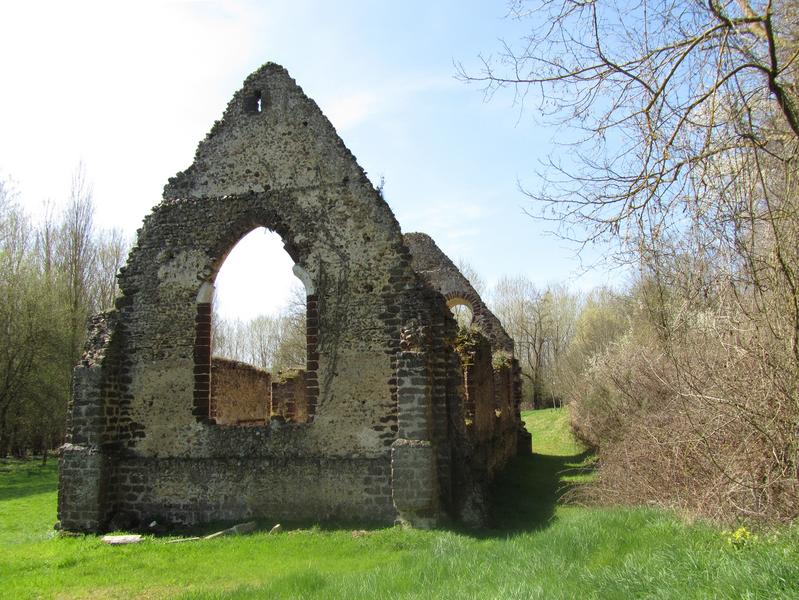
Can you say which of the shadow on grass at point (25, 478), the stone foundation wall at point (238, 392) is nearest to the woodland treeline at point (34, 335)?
the shadow on grass at point (25, 478)

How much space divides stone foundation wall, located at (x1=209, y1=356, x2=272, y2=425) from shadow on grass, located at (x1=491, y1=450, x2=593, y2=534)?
571 centimetres

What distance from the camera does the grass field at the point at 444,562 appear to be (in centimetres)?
498

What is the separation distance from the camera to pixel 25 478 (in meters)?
21.7

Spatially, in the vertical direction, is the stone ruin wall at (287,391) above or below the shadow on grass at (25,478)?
above

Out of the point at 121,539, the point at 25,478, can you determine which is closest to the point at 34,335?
the point at 25,478

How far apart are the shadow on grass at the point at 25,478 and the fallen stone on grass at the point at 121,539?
8.68 meters

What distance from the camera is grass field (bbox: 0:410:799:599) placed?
16.4 ft

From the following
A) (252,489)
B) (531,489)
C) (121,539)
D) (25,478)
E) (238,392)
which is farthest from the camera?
(25,478)

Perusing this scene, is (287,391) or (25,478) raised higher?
(287,391)

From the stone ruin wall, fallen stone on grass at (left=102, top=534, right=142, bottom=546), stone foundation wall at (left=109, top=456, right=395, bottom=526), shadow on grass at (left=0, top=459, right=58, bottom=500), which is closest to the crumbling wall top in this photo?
the stone ruin wall

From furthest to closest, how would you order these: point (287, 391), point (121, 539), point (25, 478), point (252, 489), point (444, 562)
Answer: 1. point (25, 478)
2. point (287, 391)
3. point (252, 489)
4. point (121, 539)
5. point (444, 562)

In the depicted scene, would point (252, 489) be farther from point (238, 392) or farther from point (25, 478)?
point (25, 478)

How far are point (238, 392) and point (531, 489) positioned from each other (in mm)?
7730

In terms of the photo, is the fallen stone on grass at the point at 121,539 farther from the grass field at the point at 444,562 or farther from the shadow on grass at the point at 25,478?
the shadow on grass at the point at 25,478
